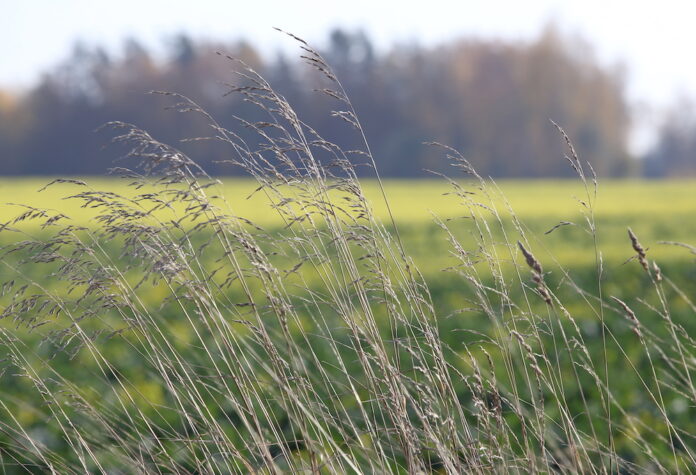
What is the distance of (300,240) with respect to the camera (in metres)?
1.97

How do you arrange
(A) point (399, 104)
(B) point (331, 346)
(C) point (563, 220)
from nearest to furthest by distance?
(B) point (331, 346), (C) point (563, 220), (A) point (399, 104)

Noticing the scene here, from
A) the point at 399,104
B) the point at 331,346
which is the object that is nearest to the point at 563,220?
the point at 331,346

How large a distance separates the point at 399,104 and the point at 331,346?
165ft

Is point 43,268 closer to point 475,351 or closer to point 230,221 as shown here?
point 475,351

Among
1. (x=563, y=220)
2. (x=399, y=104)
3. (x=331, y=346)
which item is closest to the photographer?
(x=331, y=346)

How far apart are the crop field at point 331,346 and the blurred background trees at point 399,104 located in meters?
36.7

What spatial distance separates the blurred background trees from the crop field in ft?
121

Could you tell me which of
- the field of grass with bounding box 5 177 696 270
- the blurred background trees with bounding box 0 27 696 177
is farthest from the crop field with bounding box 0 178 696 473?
the blurred background trees with bounding box 0 27 696 177

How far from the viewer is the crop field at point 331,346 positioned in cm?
198

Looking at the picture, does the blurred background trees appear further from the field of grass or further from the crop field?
the crop field

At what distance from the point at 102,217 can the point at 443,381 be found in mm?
950

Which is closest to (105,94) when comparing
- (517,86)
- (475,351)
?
(517,86)

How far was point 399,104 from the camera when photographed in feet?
170

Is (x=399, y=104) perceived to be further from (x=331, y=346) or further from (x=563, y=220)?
(x=331, y=346)
